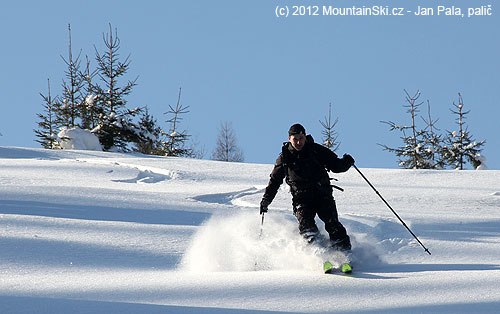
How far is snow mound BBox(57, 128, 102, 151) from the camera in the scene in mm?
24172

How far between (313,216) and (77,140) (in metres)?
19.1

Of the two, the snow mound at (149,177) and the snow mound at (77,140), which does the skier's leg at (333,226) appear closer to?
the snow mound at (149,177)

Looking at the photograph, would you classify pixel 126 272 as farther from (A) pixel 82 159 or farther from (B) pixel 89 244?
(A) pixel 82 159

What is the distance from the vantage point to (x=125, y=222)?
937 centimetres

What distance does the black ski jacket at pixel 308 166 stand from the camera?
6703 mm

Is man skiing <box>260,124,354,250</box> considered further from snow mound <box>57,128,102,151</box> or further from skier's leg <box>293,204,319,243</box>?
snow mound <box>57,128,102,151</box>

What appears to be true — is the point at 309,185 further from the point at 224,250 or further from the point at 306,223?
the point at 224,250

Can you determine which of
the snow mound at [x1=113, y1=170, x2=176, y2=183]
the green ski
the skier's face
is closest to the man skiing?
the skier's face

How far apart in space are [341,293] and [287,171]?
75.6 inches

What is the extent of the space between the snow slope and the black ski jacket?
630 mm

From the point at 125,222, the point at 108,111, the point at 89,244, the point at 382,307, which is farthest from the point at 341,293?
the point at 108,111

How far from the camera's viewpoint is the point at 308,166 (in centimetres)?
671

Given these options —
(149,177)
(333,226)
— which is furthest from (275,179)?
(149,177)

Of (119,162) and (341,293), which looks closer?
(341,293)
